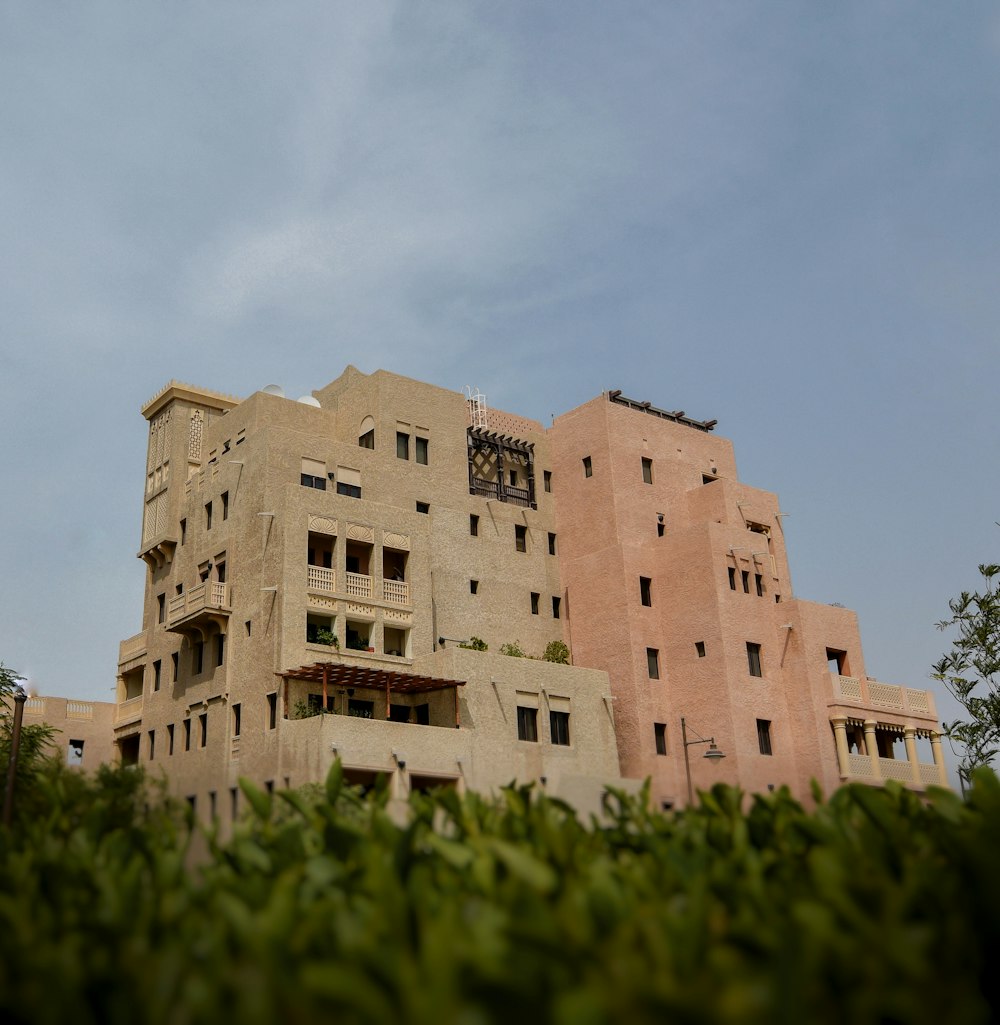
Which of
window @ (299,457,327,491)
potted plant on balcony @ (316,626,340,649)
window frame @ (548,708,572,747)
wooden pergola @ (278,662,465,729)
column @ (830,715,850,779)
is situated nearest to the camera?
wooden pergola @ (278,662,465,729)

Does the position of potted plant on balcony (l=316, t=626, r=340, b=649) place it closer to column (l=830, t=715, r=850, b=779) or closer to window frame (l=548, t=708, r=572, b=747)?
window frame (l=548, t=708, r=572, b=747)

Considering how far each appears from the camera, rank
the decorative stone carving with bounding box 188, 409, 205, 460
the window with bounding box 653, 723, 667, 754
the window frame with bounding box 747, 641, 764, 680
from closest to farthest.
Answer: the window frame with bounding box 747, 641, 764, 680 < the window with bounding box 653, 723, 667, 754 < the decorative stone carving with bounding box 188, 409, 205, 460

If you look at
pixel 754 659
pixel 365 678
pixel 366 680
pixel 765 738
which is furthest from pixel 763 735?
pixel 365 678

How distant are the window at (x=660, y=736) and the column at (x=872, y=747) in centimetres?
720

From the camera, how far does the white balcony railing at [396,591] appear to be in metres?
39.2

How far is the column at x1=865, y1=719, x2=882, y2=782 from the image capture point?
4188 cm

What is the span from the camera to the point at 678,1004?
4008mm

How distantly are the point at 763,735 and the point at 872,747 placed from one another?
13.5 feet

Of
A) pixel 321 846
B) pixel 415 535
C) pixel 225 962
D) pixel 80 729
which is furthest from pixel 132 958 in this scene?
pixel 80 729

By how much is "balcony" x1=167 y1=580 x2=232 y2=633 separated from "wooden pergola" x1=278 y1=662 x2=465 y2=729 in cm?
470

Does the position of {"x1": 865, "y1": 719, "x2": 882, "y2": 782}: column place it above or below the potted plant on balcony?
below

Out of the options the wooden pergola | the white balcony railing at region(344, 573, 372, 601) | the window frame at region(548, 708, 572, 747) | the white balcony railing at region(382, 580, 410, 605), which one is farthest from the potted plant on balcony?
the window frame at region(548, 708, 572, 747)

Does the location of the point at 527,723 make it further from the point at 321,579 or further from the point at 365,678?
the point at 321,579

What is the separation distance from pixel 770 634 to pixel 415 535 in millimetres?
13608
